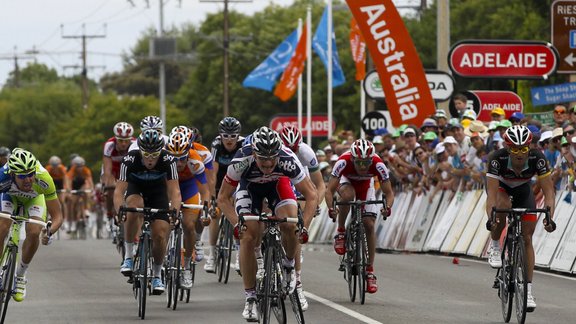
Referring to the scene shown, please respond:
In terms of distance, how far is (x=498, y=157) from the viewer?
15.2m

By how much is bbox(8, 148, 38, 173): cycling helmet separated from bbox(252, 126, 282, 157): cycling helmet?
2.77 meters

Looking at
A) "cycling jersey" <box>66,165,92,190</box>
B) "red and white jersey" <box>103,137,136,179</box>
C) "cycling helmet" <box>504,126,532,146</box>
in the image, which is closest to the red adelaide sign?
"cycling jersey" <box>66,165,92,190</box>

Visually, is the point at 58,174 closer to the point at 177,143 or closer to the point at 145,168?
the point at 177,143

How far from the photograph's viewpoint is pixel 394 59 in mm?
30359

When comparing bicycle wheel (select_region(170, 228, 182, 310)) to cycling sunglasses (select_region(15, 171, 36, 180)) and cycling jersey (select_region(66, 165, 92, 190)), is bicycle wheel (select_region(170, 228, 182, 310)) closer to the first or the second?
cycling sunglasses (select_region(15, 171, 36, 180))

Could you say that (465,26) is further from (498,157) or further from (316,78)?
(498,157)

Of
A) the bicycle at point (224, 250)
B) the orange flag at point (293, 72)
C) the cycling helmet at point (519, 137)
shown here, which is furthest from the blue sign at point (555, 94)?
the orange flag at point (293, 72)

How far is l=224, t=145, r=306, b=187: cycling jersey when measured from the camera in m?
13.8

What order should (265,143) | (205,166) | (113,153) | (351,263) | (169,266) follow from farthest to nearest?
(113,153), (205,166), (351,263), (169,266), (265,143)

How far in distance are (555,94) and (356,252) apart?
11.9 meters

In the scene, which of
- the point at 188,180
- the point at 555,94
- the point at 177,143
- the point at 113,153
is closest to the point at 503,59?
the point at 555,94

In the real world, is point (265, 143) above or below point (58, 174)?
above

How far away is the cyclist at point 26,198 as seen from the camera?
15.1m

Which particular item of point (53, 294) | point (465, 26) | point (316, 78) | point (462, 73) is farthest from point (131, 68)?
point (53, 294)
